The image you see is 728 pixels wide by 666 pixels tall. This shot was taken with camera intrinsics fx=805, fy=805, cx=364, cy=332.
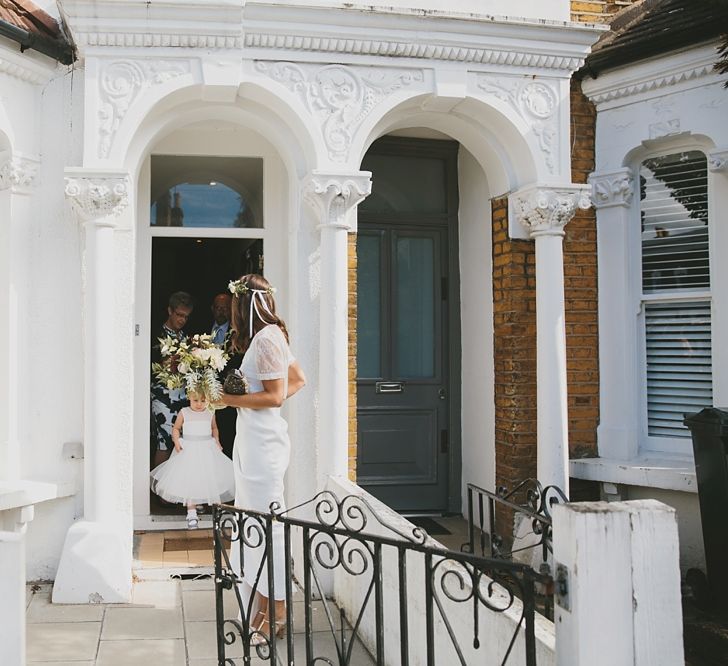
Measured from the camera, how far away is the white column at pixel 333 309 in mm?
5539

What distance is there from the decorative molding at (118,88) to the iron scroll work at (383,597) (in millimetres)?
2717

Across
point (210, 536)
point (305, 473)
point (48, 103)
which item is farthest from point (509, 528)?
point (48, 103)

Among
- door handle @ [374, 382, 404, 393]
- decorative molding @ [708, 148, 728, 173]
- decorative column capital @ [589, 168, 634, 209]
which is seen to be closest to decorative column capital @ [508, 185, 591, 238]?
decorative column capital @ [589, 168, 634, 209]

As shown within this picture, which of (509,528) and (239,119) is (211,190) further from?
(509,528)

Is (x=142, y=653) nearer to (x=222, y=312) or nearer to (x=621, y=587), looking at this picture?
(x=621, y=587)

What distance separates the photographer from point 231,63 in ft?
17.8

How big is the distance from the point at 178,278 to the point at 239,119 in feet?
9.37

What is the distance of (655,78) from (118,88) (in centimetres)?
407

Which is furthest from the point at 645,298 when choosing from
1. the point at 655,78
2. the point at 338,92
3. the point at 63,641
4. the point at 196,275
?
the point at 63,641

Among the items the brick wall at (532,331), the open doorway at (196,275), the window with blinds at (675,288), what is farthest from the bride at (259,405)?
the window with blinds at (675,288)

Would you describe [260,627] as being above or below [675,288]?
below

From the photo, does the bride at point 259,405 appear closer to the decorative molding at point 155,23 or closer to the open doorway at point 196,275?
the decorative molding at point 155,23

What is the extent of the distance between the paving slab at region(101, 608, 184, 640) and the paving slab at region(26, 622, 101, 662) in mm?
91

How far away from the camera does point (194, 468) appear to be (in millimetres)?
6547
